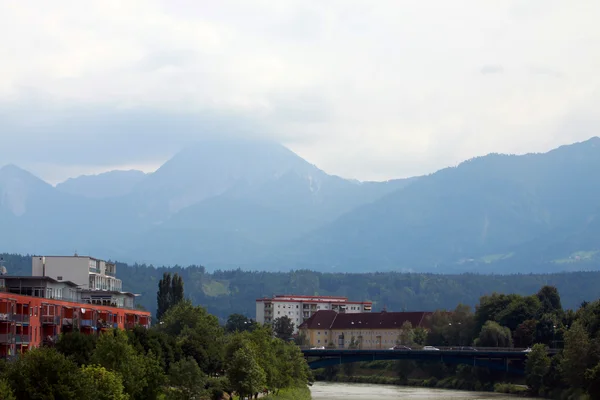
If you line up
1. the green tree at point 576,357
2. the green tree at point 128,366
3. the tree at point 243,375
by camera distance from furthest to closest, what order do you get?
1. the green tree at point 576,357
2. the tree at point 243,375
3. the green tree at point 128,366

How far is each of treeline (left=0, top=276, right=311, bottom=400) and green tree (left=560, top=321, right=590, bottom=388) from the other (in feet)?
98.9

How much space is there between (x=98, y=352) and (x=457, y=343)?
119m

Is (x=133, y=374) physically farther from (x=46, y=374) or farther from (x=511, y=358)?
(x=511, y=358)

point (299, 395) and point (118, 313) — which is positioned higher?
point (118, 313)

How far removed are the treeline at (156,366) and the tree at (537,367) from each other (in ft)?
97.5

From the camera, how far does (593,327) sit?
122875 millimetres

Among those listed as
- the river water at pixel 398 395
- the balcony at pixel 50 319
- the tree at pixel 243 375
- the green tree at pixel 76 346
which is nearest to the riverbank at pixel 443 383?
the river water at pixel 398 395

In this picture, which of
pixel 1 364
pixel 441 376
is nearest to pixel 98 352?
pixel 1 364

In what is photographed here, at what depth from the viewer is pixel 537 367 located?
130 meters

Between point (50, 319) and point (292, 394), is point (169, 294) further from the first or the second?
point (50, 319)

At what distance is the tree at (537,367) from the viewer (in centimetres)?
12950

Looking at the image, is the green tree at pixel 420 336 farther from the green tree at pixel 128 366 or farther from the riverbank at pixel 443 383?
the green tree at pixel 128 366

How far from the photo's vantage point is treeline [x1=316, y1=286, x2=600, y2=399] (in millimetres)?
113062

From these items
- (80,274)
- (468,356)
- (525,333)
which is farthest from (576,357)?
(80,274)
